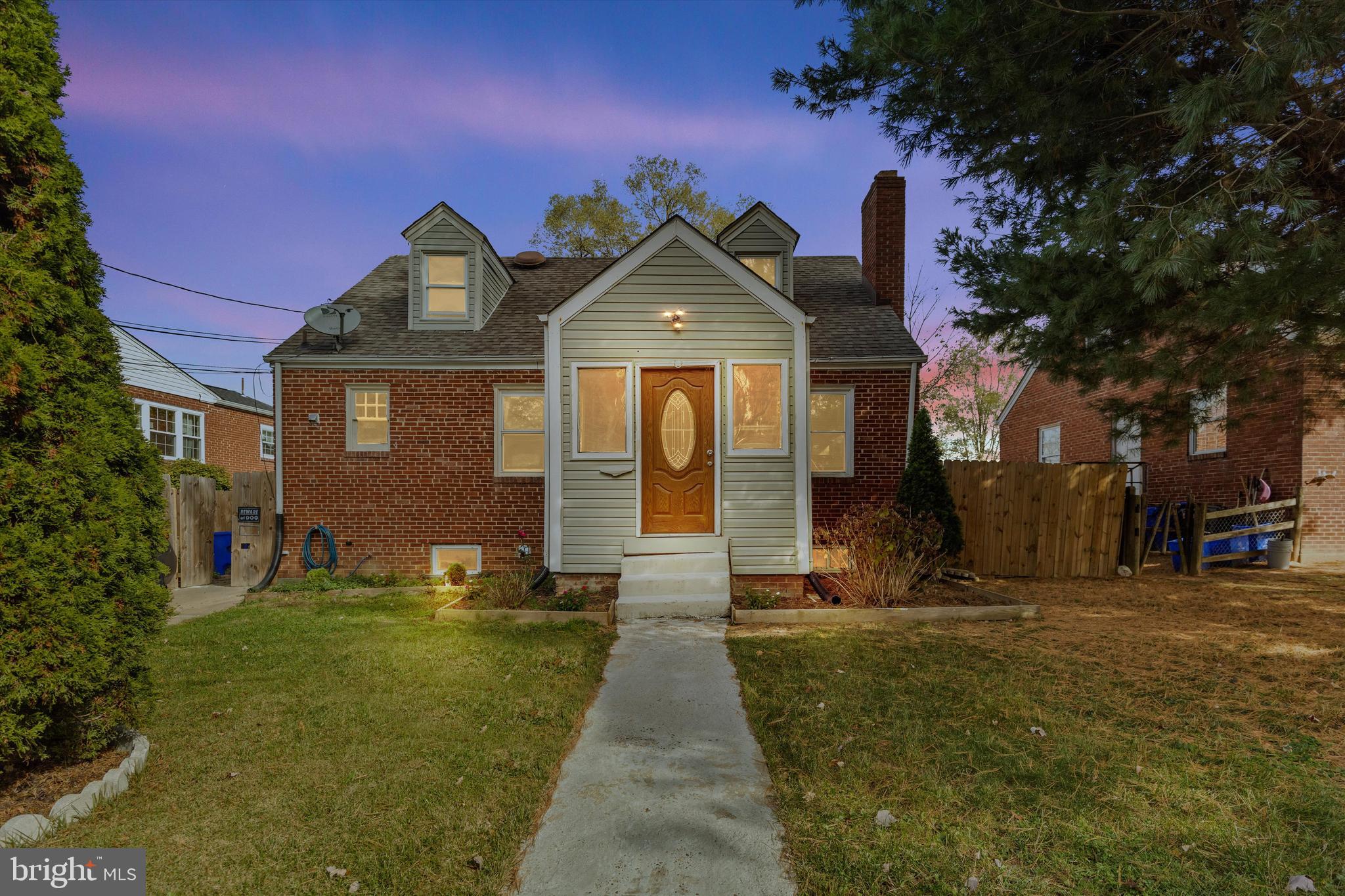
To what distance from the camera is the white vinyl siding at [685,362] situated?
792 centimetres

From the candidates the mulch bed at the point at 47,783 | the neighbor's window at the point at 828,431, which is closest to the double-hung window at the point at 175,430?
the mulch bed at the point at 47,783

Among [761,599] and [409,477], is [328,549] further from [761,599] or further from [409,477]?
[761,599]

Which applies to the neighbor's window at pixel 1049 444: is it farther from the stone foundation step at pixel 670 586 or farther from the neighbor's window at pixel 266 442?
the neighbor's window at pixel 266 442

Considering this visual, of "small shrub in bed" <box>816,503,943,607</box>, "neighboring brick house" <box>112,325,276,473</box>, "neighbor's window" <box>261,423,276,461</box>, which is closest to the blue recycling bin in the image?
"neighboring brick house" <box>112,325,276,473</box>

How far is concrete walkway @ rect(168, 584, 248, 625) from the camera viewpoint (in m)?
7.61

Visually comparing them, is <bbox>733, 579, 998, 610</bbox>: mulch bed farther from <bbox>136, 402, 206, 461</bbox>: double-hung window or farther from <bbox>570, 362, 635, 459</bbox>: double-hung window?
<bbox>136, 402, 206, 461</bbox>: double-hung window

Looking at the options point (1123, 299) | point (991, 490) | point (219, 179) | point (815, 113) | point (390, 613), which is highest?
point (219, 179)

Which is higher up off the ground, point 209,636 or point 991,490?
point 991,490

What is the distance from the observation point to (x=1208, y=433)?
12922mm

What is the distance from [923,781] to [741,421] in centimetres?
543

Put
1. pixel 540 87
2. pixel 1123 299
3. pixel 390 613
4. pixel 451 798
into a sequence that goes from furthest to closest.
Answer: pixel 540 87 → pixel 390 613 → pixel 1123 299 → pixel 451 798

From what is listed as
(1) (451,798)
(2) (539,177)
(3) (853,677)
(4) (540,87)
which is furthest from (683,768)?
(2) (539,177)

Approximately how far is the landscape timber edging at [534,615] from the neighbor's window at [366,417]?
13.9 feet

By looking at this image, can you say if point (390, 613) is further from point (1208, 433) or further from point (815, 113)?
point (1208, 433)
